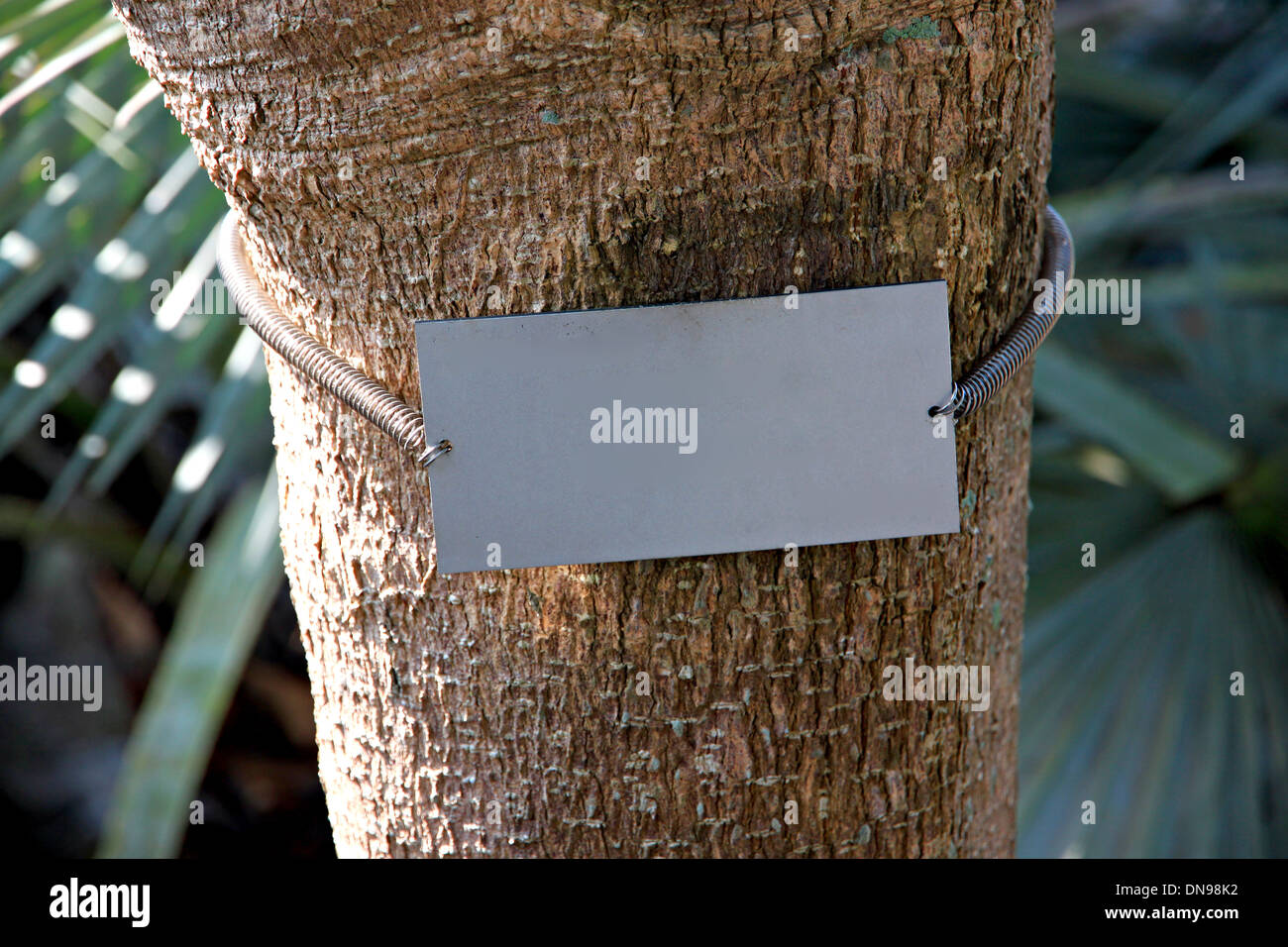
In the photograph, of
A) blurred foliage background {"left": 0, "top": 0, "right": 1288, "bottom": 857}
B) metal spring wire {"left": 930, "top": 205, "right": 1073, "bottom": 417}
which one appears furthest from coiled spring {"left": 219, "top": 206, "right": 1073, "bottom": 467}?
blurred foliage background {"left": 0, "top": 0, "right": 1288, "bottom": 857}

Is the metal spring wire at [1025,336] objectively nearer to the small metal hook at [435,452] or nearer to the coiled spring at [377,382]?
the coiled spring at [377,382]

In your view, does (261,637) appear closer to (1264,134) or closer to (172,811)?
(172,811)

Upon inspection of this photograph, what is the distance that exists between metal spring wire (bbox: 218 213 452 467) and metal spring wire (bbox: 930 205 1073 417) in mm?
205

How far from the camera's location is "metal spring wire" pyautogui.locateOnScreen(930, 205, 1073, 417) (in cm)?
41

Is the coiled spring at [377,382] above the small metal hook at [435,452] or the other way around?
above

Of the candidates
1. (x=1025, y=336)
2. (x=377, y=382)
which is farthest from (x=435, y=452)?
(x=1025, y=336)

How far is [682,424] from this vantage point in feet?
1.29

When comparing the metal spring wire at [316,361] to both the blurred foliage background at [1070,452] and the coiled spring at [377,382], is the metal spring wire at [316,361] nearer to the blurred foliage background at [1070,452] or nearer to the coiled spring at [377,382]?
the coiled spring at [377,382]

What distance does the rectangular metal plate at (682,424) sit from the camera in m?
0.39

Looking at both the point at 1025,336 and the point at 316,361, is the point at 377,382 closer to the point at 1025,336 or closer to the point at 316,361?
the point at 316,361

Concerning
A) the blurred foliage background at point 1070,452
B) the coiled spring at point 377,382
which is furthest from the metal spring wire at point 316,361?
Result: the blurred foliage background at point 1070,452

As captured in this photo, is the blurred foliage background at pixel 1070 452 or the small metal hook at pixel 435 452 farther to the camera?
the blurred foliage background at pixel 1070 452

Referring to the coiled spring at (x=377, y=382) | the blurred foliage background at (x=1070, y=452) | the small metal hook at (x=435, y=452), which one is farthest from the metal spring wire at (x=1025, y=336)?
the blurred foliage background at (x=1070, y=452)

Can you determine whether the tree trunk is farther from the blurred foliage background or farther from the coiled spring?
the blurred foliage background
